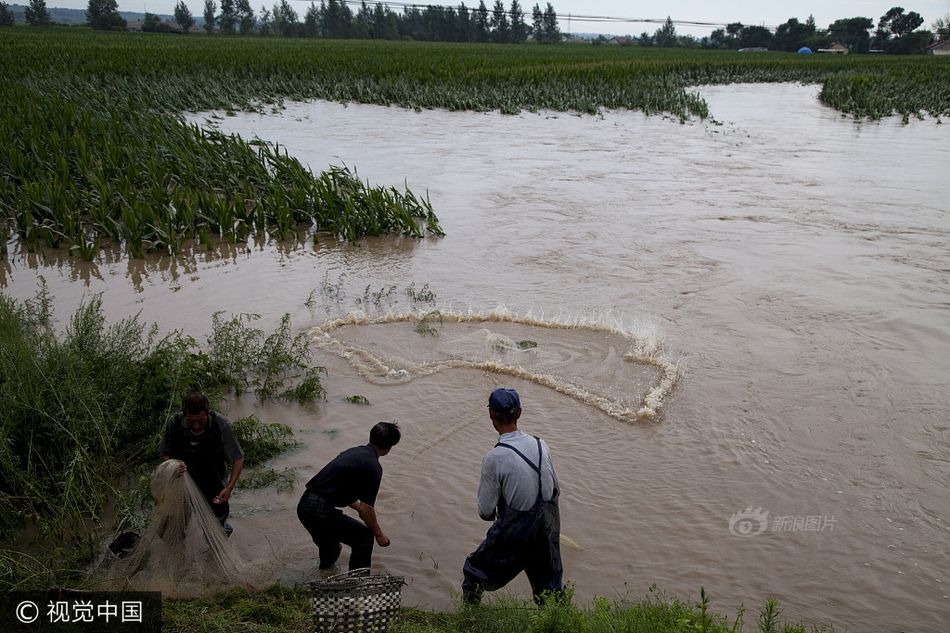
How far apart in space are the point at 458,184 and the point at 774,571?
1195 centimetres

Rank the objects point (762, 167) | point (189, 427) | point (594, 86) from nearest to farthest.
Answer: point (189, 427), point (762, 167), point (594, 86)

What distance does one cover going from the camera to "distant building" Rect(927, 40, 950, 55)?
272 ft

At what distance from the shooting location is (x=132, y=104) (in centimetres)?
1998

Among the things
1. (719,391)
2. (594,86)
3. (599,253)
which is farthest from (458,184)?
(594,86)

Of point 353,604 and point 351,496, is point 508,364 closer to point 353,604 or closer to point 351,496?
point 351,496

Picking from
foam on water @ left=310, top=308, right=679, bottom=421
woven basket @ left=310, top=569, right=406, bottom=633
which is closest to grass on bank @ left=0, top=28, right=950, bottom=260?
foam on water @ left=310, top=308, right=679, bottom=421

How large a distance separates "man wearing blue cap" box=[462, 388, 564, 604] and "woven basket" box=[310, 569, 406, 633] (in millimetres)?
564

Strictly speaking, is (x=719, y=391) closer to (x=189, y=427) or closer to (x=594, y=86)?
(x=189, y=427)

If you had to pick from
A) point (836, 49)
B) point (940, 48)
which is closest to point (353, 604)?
point (836, 49)

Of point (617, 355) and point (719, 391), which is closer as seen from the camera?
point (719, 391)

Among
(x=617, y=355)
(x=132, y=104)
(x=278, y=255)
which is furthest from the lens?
(x=132, y=104)

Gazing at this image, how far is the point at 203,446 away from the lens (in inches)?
171

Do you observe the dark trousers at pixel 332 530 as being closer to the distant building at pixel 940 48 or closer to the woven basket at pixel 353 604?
the woven basket at pixel 353 604

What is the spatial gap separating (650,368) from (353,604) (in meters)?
4.80
